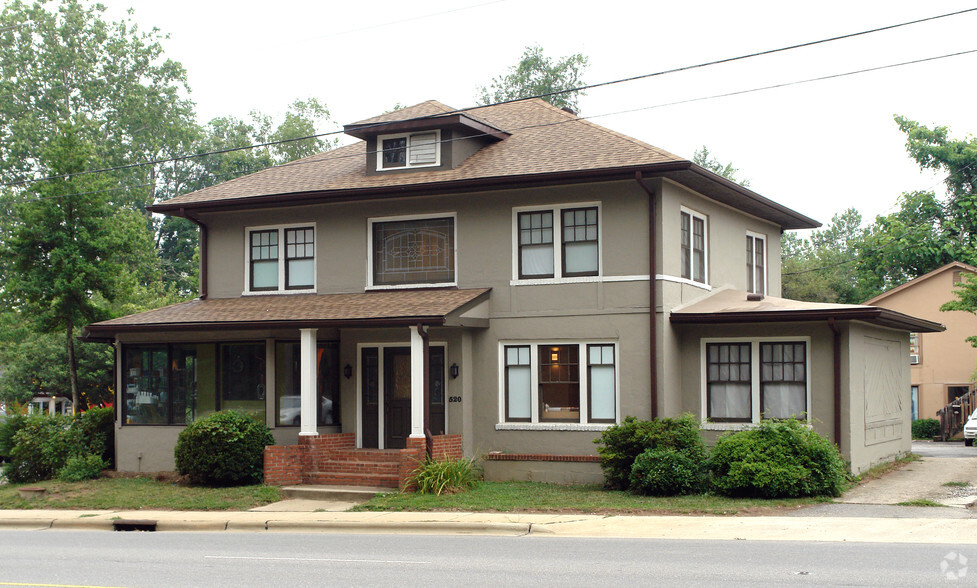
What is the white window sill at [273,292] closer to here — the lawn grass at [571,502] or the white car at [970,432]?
the lawn grass at [571,502]

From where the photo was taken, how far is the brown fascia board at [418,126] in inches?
843

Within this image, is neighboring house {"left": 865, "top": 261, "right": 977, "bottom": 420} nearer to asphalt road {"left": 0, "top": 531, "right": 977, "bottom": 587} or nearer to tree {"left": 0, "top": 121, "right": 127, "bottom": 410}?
tree {"left": 0, "top": 121, "right": 127, "bottom": 410}

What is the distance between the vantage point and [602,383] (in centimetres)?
1988

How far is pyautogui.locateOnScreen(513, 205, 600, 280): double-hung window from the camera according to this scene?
20.1 meters

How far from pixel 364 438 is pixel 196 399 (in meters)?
3.91

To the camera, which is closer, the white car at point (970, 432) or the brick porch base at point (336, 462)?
the brick porch base at point (336, 462)

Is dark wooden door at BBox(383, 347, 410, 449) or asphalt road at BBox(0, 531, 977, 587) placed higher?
dark wooden door at BBox(383, 347, 410, 449)

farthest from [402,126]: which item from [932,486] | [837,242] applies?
[837,242]

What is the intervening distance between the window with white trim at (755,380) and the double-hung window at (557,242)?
118 inches

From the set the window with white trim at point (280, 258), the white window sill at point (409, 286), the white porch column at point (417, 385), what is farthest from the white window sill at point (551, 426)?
the window with white trim at point (280, 258)

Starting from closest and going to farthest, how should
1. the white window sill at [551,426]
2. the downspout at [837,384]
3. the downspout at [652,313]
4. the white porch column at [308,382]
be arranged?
the downspout at [837,384], the downspout at [652,313], the white window sill at [551,426], the white porch column at [308,382]

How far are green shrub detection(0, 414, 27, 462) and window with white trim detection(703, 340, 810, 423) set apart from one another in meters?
15.3

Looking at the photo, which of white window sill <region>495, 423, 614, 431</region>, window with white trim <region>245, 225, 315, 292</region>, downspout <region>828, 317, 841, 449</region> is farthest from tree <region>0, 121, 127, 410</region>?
downspout <region>828, 317, 841, 449</region>

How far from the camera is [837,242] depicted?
83500 mm
